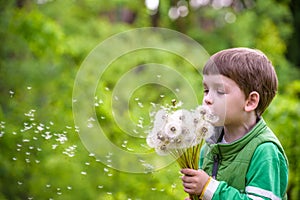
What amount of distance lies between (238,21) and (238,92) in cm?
877

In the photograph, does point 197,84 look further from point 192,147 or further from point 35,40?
point 192,147

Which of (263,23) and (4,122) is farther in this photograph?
(263,23)

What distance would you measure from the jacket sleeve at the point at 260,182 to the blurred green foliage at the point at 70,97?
1272mm

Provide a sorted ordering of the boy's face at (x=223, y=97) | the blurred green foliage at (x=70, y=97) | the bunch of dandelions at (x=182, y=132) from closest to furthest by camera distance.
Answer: the bunch of dandelions at (x=182, y=132)
the boy's face at (x=223, y=97)
the blurred green foliage at (x=70, y=97)

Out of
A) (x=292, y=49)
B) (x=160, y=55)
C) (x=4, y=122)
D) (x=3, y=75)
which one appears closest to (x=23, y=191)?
(x=4, y=122)

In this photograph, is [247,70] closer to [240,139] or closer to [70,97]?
[240,139]

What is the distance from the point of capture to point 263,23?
10.8 metres

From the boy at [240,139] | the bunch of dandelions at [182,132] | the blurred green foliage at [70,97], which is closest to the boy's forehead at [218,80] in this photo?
the boy at [240,139]

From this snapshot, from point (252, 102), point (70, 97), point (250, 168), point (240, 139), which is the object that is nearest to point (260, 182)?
point (250, 168)

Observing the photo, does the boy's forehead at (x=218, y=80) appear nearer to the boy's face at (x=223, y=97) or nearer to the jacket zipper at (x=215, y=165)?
the boy's face at (x=223, y=97)

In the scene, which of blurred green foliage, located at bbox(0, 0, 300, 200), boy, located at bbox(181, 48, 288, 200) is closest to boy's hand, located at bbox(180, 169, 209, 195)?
boy, located at bbox(181, 48, 288, 200)

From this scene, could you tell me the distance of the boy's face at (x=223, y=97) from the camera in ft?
5.96

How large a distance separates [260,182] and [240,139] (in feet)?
0.56

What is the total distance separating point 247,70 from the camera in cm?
184
